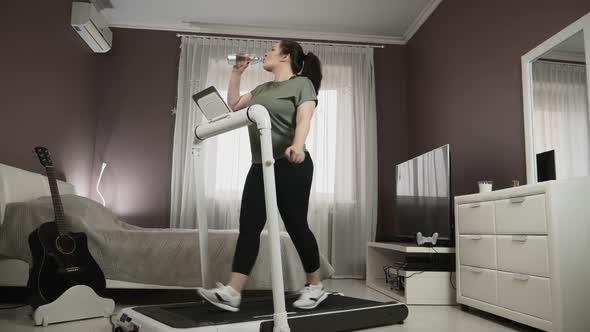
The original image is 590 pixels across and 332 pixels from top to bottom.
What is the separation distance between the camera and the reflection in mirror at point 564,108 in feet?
7.48

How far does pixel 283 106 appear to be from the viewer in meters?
1.85

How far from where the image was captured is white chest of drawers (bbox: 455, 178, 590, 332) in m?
1.89

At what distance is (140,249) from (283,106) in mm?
1295

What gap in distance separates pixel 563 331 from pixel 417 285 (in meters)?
1.11

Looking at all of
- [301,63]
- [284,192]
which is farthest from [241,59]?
[284,192]

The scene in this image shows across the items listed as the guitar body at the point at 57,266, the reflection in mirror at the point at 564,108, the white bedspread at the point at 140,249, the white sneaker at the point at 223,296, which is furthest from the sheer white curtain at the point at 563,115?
the guitar body at the point at 57,266

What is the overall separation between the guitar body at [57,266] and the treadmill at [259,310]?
439 millimetres

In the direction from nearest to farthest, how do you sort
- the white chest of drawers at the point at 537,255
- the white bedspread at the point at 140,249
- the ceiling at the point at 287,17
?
the white chest of drawers at the point at 537,255 → the white bedspread at the point at 140,249 → the ceiling at the point at 287,17

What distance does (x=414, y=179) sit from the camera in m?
3.67

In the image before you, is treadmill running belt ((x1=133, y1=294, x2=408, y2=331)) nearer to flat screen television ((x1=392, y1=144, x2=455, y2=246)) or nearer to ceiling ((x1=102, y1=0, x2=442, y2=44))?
flat screen television ((x1=392, y1=144, x2=455, y2=246))

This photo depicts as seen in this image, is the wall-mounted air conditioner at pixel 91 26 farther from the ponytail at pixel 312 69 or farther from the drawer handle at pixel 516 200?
Result: the drawer handle at pixel 516 200

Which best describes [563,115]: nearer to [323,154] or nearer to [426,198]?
[426,198]

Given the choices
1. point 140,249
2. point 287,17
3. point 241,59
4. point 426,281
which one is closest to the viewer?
point 241,59

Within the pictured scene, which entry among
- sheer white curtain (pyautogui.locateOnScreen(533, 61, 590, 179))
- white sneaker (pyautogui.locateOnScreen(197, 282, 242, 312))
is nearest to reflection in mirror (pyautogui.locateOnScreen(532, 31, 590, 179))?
sheer white curtain (pyautogui.locateOnScreen(533, 61, 590, 179))
